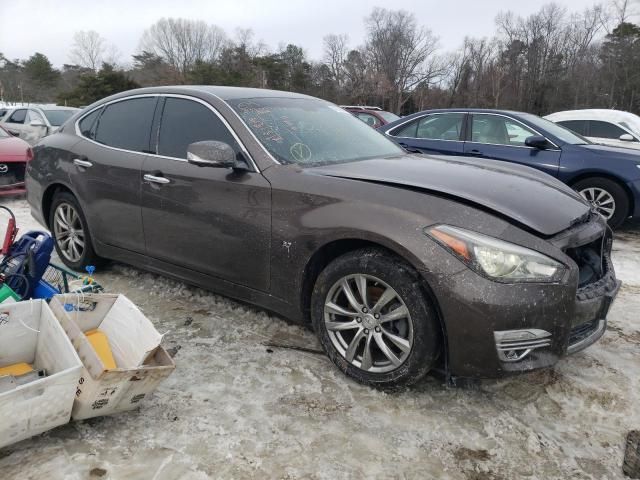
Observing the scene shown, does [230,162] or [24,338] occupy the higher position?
[230,162]

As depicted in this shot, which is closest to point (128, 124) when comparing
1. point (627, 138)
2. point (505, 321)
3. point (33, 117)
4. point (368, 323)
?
point (368, 323)

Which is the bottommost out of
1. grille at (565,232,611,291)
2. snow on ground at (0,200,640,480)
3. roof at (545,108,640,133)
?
snow on ground at (0,200,640,480)

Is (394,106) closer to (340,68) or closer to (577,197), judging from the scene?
(340,68)

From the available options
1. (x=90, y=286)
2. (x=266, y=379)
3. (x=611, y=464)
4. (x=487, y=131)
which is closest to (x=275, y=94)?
(x=90, y=286)

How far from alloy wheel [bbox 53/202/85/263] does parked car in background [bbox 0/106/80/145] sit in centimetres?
792

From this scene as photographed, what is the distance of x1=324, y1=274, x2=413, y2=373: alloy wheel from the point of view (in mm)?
2480

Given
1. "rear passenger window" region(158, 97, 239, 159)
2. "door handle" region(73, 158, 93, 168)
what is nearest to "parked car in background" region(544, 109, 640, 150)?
"rear passenger window" region(158, 97, 239, 159)

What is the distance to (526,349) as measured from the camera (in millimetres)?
2299

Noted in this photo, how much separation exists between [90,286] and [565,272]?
2.65m

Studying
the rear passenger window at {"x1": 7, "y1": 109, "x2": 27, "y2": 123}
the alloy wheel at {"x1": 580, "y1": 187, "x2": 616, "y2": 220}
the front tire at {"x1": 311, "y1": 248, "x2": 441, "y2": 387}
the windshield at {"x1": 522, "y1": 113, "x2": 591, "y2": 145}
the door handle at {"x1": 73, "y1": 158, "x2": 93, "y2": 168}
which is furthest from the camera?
the rear passenger window at {"x1": 7, "y1": 109, "x2": 27, "y2": 123}

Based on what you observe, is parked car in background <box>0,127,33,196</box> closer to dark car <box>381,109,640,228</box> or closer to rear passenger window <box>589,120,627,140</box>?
dark car <box>381,109,640,228</box>

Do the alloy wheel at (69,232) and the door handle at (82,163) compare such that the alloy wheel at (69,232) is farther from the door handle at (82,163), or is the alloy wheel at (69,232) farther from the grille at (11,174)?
the grille at (11,174)

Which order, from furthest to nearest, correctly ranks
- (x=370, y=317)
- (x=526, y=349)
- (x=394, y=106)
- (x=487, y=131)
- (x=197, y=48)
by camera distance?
1. (x=197, y=48)
2. (x=394, y=106)
3. (x=487, y=131)
4. (x=370, y=317)
5. (x=526, y=349)

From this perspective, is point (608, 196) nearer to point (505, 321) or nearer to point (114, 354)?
point (505, 321)
